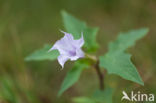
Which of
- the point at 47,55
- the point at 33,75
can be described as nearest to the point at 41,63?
the point at 33,75

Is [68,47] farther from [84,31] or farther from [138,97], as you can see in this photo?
[138,97]

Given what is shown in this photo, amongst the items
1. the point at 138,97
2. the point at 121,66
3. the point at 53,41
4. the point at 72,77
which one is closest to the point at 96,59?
the point at 72,77

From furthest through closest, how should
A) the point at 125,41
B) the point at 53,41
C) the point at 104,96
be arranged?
the point at 53,41 → the point at 125,41 → the point at 104,96

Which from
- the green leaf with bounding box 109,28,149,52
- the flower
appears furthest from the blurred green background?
the flower

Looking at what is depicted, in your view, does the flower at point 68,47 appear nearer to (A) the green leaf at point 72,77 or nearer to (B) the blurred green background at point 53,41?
(A) the green leaf at point 72,77

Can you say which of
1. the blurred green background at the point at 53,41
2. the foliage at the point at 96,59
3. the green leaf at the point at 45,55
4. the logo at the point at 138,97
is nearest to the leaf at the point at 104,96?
the foliage at the point at 96,59

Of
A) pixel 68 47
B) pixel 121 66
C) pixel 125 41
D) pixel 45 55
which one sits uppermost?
pixel 125 41

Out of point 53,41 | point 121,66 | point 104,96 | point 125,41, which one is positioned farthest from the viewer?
point 53,41

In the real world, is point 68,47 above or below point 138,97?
above
